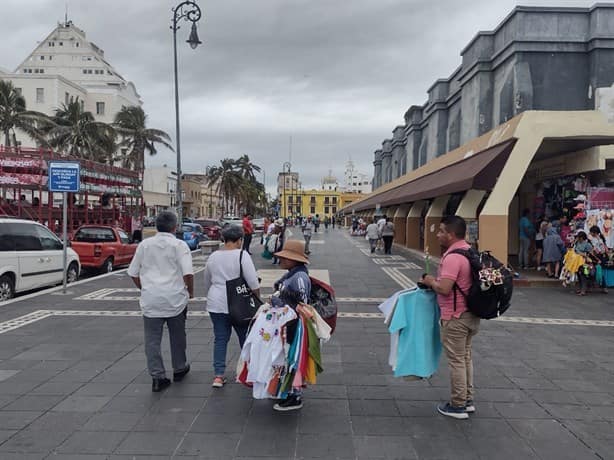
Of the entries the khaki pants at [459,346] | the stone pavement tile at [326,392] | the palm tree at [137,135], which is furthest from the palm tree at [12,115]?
the khaki pants at [459,346]

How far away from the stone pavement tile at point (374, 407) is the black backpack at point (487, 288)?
3.76 feet

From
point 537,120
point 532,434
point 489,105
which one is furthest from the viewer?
point 489,105

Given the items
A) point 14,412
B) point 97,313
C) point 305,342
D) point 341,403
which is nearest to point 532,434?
point 341,403

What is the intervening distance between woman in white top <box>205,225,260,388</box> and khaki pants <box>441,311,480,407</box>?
179 cm

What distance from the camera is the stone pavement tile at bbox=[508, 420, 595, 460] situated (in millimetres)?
3715

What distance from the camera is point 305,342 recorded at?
418 centimetres

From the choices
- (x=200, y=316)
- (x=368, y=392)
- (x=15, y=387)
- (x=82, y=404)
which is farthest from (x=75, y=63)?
(x=368, y=392)

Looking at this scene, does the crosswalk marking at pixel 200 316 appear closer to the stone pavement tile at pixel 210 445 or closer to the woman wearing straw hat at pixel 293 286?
the woman wearing straw hat at pixel 293 286


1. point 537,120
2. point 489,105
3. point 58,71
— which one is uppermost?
point 58,71

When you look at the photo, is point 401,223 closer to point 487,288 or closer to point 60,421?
point 487,288

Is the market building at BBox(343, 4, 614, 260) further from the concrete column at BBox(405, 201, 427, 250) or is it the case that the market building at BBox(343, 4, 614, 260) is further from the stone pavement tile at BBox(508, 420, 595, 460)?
the stone pavement tile at BBox(508, 420, 595, 460)

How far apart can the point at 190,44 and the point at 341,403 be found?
53.1ft

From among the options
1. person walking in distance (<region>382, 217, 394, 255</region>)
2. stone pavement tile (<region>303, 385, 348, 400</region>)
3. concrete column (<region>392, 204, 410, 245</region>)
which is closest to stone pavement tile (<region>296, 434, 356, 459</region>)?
stone pavement tile (<region>303, 385, 348, 400</region>)

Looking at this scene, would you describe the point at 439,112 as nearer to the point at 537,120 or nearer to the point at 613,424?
the point at 537,120
